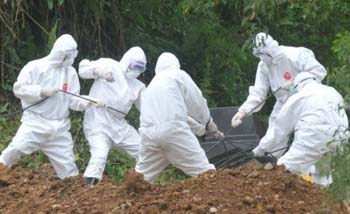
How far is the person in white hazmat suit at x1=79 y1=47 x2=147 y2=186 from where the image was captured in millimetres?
10453

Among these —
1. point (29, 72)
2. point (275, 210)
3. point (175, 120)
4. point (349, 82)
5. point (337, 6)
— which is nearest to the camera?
point (349, 82)

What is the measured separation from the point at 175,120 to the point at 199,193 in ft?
5.53

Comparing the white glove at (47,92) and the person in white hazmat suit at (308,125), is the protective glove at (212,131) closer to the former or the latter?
the person in white hazmat suit at (308,125)

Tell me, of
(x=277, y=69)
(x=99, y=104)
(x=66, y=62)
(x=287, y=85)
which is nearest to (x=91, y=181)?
(x=99, y=104)

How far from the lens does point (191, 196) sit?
766 centimetres

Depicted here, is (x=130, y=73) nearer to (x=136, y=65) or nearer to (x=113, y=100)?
(x=136, y=65)

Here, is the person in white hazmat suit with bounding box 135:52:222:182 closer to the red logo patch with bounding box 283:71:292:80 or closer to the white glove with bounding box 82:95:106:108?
the white glove with bounding box 82:95:106:108

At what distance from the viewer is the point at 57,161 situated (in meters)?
10.4

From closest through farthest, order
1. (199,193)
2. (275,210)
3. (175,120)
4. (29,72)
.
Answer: (275,210)
(199,193)
(175,120)
(29,72)

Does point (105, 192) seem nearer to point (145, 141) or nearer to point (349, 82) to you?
point (145, 141)

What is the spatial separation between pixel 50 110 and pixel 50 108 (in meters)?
0.02

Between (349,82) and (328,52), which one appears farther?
(328,52)

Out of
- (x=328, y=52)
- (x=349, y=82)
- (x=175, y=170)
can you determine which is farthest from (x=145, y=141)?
(x=328, y=52)

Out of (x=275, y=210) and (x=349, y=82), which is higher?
(x=349, y=82)
